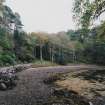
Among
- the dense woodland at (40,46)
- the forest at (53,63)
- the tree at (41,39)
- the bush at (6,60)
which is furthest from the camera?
the tree at (41,39)

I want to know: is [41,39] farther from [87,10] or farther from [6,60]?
[87,10]

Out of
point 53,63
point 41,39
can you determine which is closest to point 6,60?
point 53,63

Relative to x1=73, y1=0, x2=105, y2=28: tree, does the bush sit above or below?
below

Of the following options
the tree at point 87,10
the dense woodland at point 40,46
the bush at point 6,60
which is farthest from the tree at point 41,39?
the tree at point 87,10

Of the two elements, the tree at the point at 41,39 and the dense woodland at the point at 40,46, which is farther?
the tree at the point at 41,39

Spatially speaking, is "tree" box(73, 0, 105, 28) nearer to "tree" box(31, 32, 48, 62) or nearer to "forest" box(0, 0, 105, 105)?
"forest" box(0, 0, 105, 105)

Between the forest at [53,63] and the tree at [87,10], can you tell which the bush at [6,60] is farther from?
the tree at [87,10]

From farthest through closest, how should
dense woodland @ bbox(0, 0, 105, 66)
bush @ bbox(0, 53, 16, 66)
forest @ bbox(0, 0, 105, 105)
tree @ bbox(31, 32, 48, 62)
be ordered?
1. tree @ bbox(31, 32, 48, 62)
2. dense woodland @ bbox(0, 0, 105, 66)
3. bush @ bbox(0, 53, 16, 66)
4. forest @ bbox(0, 0, 105, 105)

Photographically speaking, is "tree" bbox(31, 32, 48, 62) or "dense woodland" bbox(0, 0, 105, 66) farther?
"tree" bbox(31, 32, 48, 62)

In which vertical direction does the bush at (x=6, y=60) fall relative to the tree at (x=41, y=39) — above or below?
below

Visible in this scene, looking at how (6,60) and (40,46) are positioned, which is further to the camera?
(40,46)

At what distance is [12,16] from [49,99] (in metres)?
61.1

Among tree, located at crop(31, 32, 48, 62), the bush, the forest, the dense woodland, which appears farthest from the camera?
tree, located at crop(31, 32, 48, 62)

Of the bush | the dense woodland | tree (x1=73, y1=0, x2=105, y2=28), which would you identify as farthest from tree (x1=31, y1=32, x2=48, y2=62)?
tree (x1=73, y1=0, x2=105, y2=28)
